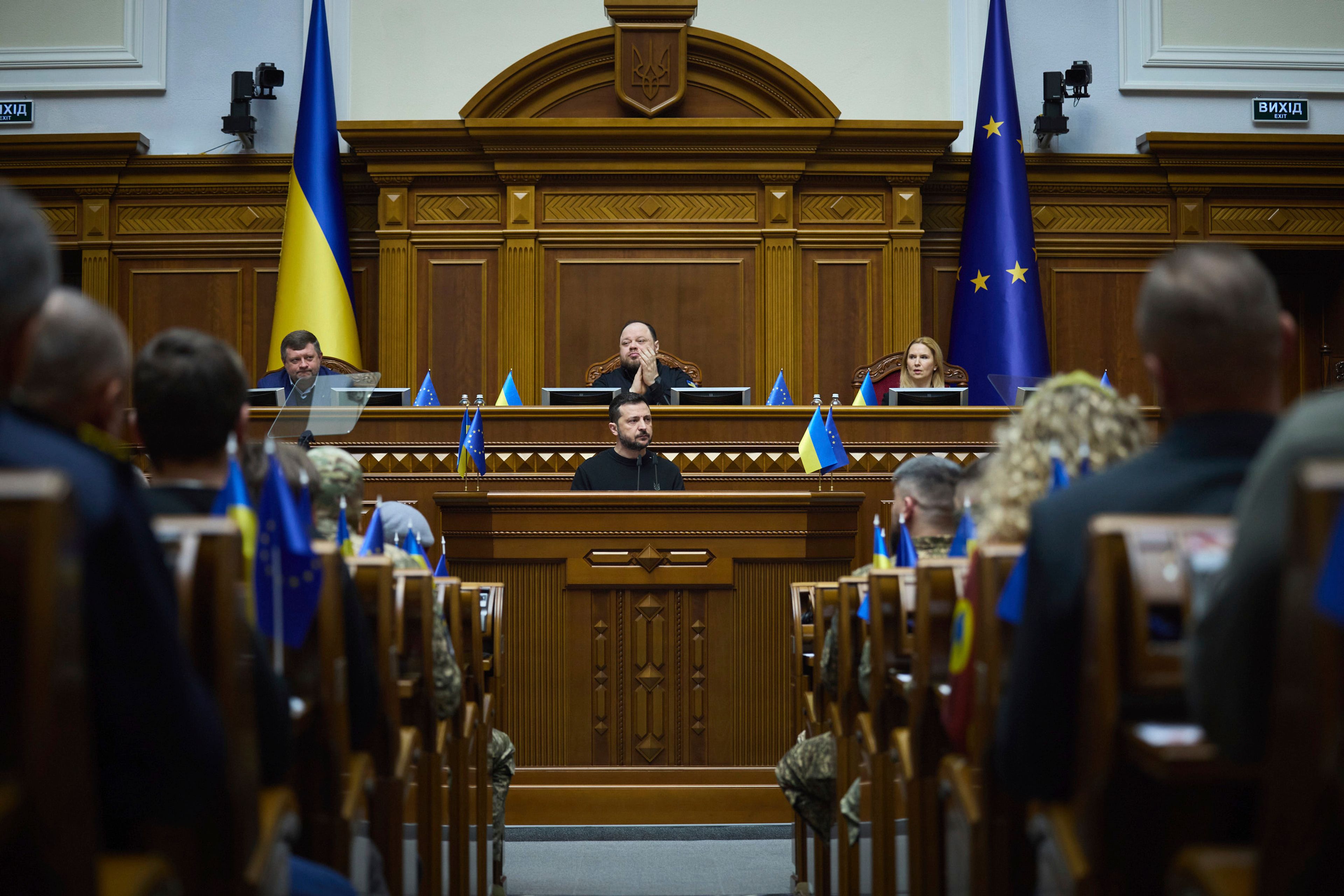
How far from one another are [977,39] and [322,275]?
4835mm

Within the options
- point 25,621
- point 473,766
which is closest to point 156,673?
point 25,621

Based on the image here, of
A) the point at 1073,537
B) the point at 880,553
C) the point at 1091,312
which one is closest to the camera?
the point at 1073,537

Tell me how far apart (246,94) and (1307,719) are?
841cm

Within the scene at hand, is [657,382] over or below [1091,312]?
below

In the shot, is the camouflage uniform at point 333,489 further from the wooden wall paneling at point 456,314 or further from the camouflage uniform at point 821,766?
the wooden wall paneling at point 456,314

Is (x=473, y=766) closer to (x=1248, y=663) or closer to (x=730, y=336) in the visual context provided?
(x=1248, y=663)

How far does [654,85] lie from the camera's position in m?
8.18

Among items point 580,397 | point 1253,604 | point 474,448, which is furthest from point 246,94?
point 1253,604

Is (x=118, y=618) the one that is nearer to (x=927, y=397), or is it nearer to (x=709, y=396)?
(x=709, y=396)

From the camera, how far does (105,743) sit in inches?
52.1

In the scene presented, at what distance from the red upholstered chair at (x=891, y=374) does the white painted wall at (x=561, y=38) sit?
→ 193 cm

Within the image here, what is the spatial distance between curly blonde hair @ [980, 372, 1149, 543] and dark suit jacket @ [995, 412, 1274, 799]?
43 cm

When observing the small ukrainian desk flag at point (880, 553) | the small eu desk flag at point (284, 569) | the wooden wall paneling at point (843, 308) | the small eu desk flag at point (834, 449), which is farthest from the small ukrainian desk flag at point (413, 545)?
the wooden wall paneling at point (843, 308)

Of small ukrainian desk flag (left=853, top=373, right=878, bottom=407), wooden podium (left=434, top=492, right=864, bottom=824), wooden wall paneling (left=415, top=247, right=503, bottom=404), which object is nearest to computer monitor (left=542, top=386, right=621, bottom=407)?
small ukrainian desk flag (left=853, top=373, right=878, bottom=407)
